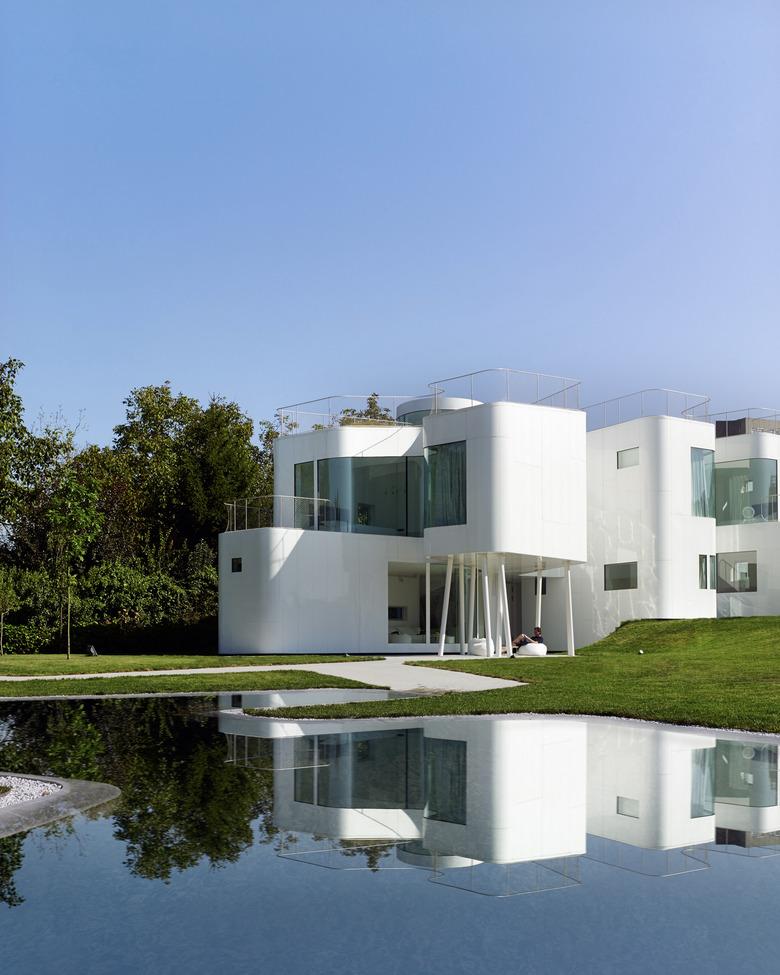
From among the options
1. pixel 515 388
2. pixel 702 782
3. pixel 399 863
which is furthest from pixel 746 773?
pixel 515 388

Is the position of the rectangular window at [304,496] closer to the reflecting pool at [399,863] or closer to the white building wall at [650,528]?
the white building wall at [650,528]

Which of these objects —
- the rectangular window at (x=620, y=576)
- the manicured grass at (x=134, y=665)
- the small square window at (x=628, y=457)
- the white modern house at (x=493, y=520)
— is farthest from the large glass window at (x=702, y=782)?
the small square window at (x=628, y=457)

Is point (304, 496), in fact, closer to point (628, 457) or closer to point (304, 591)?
point (304, 591)

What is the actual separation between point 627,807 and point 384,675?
14.0 m

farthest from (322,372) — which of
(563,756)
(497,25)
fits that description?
(563,756)

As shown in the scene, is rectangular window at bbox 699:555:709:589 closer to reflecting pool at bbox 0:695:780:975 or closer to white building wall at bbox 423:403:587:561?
white building wall at bbox 423:403:587:561

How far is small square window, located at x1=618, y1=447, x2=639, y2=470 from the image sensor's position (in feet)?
113

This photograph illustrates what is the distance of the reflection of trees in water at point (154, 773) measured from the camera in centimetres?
586

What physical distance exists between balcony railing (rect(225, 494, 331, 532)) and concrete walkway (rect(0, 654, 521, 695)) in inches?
320

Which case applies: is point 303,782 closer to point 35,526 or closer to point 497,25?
point 497,25

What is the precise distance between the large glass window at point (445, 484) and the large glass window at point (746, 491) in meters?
10.6

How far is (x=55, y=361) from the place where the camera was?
122 ft

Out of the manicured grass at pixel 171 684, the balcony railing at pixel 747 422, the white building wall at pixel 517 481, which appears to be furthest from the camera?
the balcony railing at pixel 747 422

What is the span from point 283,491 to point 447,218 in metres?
11.1
